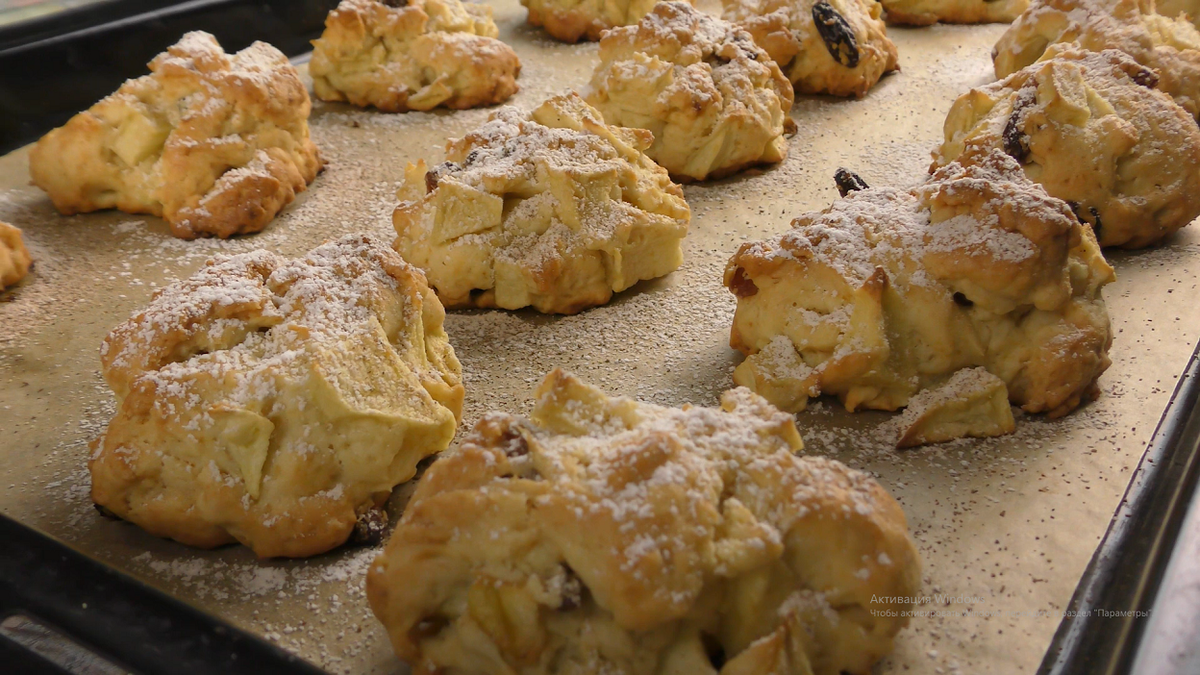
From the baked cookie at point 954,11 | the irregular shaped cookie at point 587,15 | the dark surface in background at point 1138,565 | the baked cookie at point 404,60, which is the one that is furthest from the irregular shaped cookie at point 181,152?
the baked cookie at point 954,11

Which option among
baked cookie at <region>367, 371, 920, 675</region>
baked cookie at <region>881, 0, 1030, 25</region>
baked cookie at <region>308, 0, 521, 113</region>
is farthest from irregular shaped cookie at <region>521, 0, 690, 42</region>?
baked cookie at <region>367, 371, 920, 675</region>

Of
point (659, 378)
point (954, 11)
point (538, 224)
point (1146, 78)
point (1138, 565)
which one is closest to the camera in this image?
point (1138, 565)

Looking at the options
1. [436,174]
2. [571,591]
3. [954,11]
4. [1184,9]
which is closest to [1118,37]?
[1184,9]

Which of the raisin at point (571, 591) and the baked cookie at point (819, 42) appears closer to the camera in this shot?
the raisin at point (571, 591)

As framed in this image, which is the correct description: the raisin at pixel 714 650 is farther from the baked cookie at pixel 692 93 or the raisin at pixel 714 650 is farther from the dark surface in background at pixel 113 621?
the baked cookie at pixel 692 93

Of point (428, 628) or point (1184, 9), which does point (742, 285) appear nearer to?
point (428, 628)

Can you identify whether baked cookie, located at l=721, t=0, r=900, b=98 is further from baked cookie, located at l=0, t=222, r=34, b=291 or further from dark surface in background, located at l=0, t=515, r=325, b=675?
dark surface in background, located at l=0, t=515, r=325, b=675
